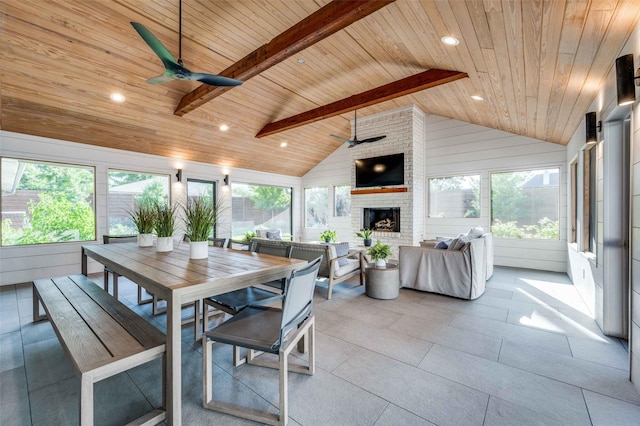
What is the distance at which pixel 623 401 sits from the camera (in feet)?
5.70

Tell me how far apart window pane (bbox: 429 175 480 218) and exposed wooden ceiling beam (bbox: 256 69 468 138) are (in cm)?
292

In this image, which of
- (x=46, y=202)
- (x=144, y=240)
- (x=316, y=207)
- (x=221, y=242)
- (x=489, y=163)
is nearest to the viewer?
(x=144, y=240)

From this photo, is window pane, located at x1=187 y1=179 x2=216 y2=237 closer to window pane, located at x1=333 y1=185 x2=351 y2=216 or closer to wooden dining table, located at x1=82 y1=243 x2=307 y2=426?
window pane, located at x1=333 y1=185 x2=351 y2=216

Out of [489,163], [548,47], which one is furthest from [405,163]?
[548,47]

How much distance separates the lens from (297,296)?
5.30 feet

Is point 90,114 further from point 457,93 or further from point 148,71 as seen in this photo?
point 457,93

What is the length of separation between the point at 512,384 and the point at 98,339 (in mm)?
2715

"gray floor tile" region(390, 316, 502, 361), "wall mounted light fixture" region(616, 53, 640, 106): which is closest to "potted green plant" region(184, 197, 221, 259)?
"gray floor tile" region(390, 316, 502, 361)

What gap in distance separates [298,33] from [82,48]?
110 inches

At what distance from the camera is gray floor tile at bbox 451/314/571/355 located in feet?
8.07

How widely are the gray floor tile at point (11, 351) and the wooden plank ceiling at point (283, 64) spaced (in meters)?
3.26

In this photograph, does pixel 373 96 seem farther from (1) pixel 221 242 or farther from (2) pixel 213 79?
(1) pixel 221 242

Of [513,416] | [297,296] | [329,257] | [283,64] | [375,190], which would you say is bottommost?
[513,416]

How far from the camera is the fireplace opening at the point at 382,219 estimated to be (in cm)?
666
